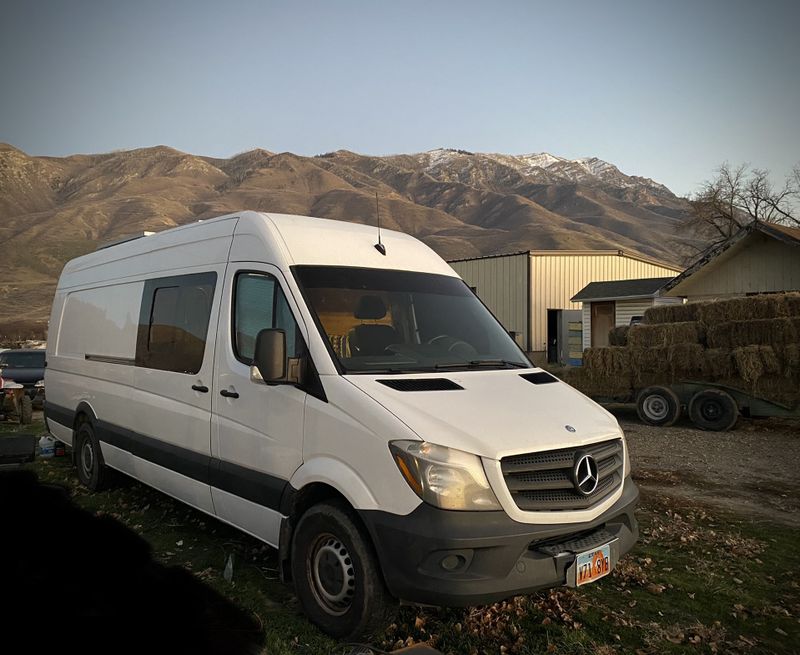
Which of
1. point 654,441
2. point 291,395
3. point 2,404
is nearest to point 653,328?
point 654,441

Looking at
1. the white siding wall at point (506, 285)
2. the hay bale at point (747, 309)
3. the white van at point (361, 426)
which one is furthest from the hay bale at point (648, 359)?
the white siding wall at point (506, 285)

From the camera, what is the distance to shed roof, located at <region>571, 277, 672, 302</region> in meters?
25.2

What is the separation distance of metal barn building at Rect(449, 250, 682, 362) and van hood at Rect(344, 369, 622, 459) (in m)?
25.6

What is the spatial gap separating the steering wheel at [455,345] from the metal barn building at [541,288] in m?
25.1

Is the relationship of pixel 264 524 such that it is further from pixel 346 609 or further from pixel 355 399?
pixel 355 399

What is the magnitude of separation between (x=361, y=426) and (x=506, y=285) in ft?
94.4

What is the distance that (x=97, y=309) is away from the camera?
7410 mm

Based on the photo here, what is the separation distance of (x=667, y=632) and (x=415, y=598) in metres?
1.83

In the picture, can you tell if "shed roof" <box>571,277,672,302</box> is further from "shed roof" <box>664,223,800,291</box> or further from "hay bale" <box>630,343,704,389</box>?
"hay bale" <box>630,343,704,389</box>

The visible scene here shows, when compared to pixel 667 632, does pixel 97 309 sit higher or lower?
higher

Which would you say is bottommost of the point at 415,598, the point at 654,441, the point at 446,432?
Result: the point at 654,441

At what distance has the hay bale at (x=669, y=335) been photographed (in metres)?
13.3

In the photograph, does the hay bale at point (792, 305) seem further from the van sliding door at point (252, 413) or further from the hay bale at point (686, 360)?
the van sliding door at point (252, 413)

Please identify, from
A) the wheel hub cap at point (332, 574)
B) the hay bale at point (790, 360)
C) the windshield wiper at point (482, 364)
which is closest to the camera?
the wheel hub cap at point (332, 574)
